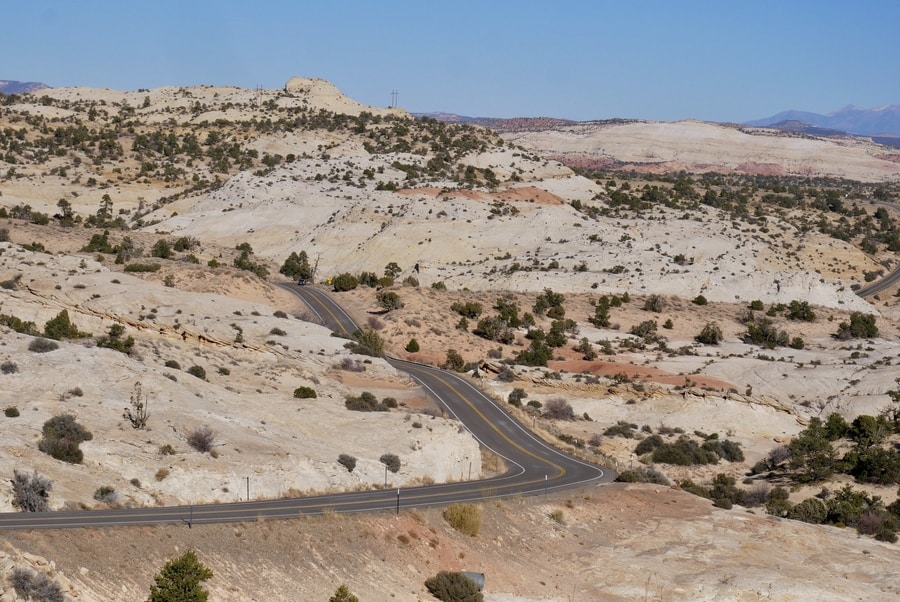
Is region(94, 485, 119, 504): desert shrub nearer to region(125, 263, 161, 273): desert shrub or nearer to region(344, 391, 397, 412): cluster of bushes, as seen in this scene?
region(344, 391, 397, 412): cluster of bushes

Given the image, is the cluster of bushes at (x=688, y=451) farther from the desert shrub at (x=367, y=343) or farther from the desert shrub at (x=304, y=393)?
the desert shrub at (x=304, y=393)

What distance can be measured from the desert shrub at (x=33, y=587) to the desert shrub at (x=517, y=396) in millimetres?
38554

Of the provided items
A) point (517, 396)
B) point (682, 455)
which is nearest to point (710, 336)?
point (517, 396)

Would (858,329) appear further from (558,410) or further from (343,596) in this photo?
(343,596)

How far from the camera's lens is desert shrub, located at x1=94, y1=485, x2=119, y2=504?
29272mm

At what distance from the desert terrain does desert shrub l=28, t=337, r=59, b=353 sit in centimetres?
41

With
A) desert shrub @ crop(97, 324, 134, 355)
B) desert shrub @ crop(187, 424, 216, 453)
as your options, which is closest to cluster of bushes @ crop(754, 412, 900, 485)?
desert shrub @ crop(187, 424, 216, 453)

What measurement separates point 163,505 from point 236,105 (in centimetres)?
14572

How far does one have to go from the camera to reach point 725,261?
106m

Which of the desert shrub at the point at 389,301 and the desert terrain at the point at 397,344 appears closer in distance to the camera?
the desert terrain at the point at 397,344

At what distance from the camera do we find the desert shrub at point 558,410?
5959 cm

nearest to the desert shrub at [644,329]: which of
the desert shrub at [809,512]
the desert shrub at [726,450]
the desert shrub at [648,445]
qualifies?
the desert shrub at [726,450]

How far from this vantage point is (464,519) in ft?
106

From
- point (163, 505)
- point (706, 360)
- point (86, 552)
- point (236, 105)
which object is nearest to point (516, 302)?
point (706, 360)
